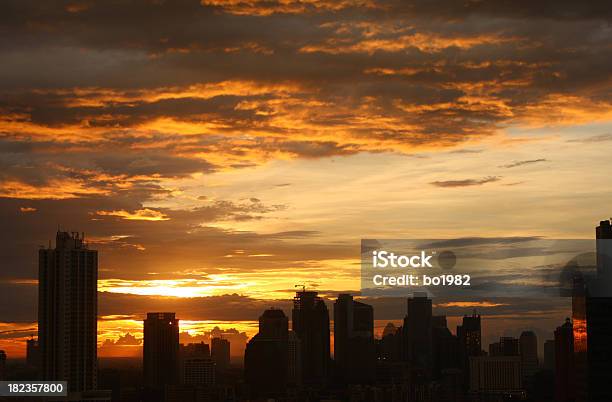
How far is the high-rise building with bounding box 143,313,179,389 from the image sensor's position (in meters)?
69.2

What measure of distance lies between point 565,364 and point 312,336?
30.3m

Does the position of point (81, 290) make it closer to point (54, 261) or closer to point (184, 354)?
point (54, 261)

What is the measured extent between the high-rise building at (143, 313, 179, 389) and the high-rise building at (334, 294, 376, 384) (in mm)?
12371

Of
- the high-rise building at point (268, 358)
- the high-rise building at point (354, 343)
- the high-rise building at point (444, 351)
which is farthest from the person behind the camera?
the high-rise building at point (268, 358)

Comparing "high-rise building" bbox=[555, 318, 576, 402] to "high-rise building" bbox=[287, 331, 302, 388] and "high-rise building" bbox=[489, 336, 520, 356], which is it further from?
"high-rise building" bbox=[287, 331, 302, 388]

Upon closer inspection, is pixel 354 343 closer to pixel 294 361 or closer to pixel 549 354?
pixel 294 361

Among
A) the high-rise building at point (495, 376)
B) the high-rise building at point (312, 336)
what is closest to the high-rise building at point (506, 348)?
the high-rise building at point (495, 376)

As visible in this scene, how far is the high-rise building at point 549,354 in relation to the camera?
163 feet

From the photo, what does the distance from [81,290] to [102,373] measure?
6724 mm

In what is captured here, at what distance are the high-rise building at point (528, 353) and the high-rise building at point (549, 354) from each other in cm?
146

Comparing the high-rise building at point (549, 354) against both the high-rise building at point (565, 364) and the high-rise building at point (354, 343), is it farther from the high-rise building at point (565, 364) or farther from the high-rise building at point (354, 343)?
the high-rise building at point (354, 343)

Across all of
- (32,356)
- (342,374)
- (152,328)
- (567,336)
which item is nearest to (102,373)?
(32,356)

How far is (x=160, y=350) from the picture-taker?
76.4 metres

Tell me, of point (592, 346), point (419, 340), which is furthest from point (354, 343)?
point (592, 346)
